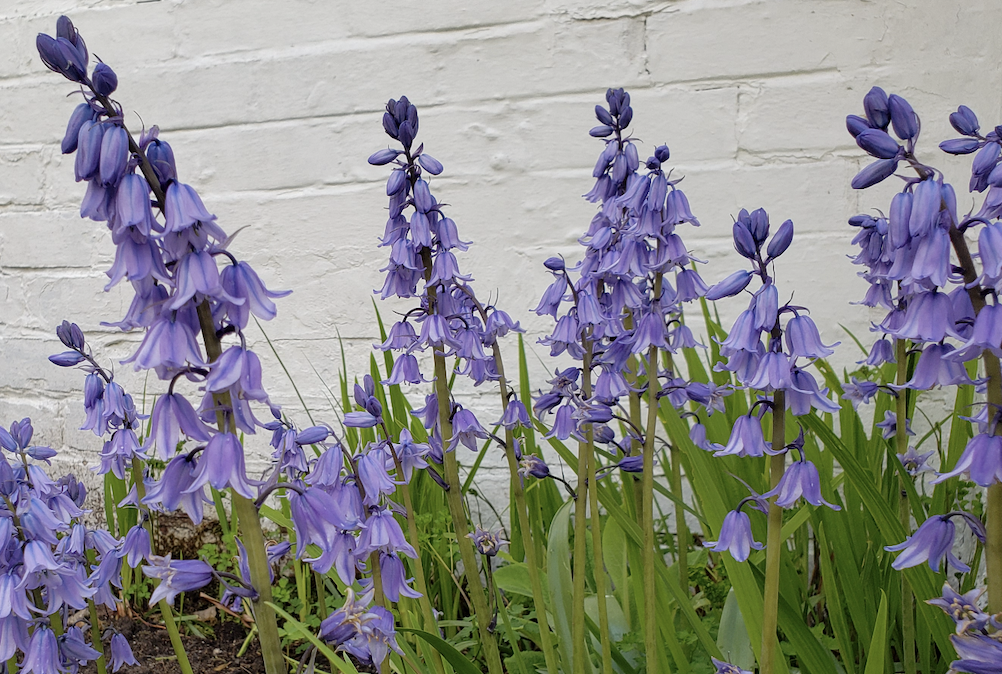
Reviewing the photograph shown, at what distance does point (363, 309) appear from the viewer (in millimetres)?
2277

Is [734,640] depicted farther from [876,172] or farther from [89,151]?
[89,151]

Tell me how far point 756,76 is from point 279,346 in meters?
1.58

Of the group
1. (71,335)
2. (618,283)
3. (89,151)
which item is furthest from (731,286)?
(71,335)

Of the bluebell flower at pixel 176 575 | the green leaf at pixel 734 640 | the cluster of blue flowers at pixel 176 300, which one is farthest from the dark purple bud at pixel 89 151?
the green leaf at pixel 734 640

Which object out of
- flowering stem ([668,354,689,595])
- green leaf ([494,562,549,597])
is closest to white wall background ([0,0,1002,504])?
flowering stem ([668,354,689,595])

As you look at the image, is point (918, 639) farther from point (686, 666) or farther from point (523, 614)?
point (523, 614)

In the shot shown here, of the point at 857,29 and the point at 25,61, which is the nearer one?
the point at 857,29

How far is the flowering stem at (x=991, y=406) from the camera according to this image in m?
0.65

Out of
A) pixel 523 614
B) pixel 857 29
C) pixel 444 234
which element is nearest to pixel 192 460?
pixel 444 234

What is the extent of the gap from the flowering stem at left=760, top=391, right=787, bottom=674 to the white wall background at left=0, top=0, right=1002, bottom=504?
1248mm

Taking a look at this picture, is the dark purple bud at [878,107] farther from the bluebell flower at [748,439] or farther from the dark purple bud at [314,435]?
the dark purple bud at [314,435]

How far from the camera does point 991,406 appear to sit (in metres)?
0.66

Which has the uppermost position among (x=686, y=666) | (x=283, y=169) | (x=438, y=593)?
(x=283, y=169)

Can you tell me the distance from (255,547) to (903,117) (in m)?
0.68
